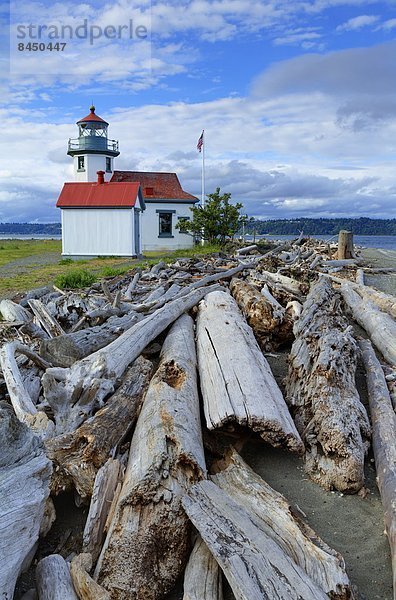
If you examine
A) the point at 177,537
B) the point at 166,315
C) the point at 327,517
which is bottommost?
the point at 327,517

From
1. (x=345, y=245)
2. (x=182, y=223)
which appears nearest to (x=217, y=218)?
(x=182, y=223)

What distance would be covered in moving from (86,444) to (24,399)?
1.57 m

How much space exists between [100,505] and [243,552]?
1.11m

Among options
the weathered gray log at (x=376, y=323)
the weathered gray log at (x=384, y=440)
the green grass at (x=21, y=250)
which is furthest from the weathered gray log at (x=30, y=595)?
the green grass at (x=21, y=250)

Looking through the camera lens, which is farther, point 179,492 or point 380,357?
point 380,357

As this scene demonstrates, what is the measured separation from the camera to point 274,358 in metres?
7.53

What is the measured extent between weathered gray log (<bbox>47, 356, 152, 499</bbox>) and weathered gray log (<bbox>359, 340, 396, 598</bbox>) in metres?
2.08

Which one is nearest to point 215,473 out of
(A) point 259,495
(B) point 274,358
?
(A) point 259,495

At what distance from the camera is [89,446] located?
4.12 meters

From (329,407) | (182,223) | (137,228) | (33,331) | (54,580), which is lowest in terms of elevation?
(54,580)

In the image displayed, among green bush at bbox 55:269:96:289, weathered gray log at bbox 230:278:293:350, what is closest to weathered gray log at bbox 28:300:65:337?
weathered gray log at bbox 230:278:293:350

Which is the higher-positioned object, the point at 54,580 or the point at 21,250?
the point at 54,580

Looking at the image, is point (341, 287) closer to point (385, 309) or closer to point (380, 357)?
point (385, 309)

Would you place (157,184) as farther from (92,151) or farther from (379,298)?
(379,298)
